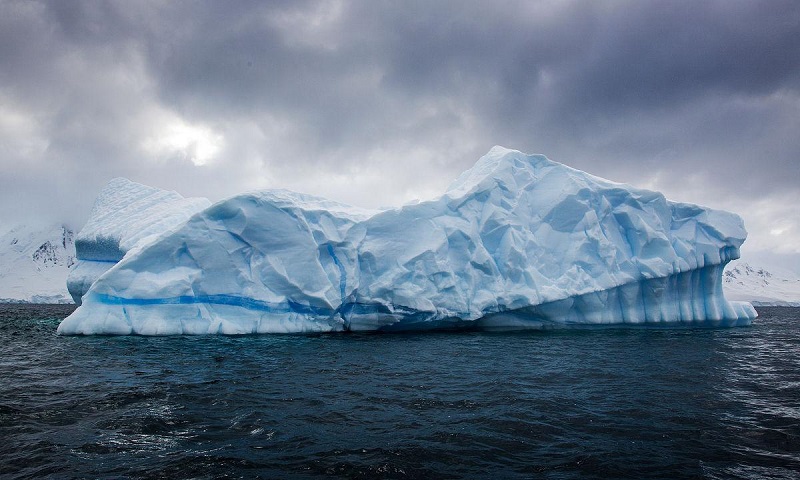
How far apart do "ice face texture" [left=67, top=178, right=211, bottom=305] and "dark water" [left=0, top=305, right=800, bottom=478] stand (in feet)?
27.5

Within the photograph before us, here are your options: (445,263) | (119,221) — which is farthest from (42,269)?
(445,263)

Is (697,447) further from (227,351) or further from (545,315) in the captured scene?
(545,315)

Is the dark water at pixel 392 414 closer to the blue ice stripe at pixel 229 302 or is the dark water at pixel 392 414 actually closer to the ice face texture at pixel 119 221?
the blue ice stripe at pixel 229 302

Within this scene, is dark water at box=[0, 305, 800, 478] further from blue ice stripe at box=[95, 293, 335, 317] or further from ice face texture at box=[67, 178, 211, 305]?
ice face texture at box=[67, 178, 211, 305]

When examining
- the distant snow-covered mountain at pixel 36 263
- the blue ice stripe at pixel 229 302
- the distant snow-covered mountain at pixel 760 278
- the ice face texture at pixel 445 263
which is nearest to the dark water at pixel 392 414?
the blue ice stripe at pixel 229 302

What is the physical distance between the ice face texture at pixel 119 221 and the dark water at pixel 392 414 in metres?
8.38

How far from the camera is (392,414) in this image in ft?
19.5

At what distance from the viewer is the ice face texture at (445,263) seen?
45.0 feet

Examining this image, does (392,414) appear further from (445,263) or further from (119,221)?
(119,221)

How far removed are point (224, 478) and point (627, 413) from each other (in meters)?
5.10

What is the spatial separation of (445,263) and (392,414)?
34.2ft

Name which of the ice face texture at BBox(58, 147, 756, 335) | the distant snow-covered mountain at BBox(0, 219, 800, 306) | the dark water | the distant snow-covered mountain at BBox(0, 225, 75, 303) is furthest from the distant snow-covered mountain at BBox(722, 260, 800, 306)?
the distant snow-covered mountain at BBox(0, 225, 75, 303)

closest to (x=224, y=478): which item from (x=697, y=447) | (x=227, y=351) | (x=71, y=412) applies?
(x=71, y=412)

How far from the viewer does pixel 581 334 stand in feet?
52.1
